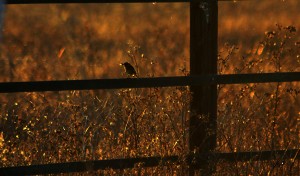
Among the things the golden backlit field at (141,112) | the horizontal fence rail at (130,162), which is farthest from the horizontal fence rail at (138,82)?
the horizontal fence rail at (130,162)

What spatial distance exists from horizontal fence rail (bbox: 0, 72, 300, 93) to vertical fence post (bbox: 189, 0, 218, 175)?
0.11 metres

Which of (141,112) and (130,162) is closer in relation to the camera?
A: (130,162)

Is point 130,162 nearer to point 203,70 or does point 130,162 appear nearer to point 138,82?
point 138,82

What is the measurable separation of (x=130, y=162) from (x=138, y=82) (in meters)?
0.49

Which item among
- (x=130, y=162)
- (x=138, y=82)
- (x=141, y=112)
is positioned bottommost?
(x=130, y=162)

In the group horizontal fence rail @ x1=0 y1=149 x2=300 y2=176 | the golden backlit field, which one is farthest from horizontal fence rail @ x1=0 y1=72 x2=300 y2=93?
horizontal fence rail @ x1=0 y1=149 x2=300 y2=176

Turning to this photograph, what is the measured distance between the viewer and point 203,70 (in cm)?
601

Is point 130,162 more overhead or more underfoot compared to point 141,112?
more underfoot

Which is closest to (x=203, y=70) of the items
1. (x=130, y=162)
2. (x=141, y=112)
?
(x=141, y=112)

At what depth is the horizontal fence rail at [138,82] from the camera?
5500mm

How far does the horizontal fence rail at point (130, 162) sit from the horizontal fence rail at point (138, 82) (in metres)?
0.44

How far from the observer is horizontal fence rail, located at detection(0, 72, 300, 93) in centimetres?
550

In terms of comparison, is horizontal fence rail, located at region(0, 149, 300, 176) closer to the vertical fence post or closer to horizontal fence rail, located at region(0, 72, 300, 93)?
the vertical fence post

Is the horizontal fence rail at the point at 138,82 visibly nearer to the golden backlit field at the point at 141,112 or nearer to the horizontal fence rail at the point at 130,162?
the golden backlit field at the point at 141,112
